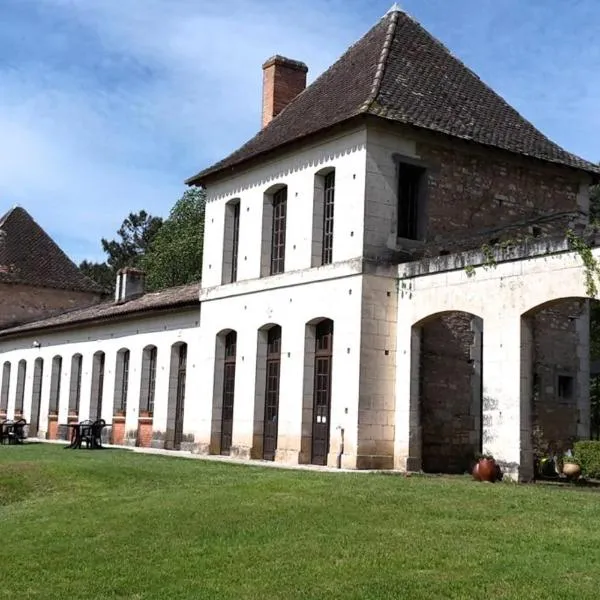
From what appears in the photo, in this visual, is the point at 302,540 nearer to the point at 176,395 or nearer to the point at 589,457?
the point at 589,457

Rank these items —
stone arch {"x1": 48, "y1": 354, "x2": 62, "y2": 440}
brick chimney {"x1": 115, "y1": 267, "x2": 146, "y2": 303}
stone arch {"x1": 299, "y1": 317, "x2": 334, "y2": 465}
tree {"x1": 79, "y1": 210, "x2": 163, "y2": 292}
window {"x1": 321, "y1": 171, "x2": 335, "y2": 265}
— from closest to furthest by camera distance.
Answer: stone arch {"x1": 299, "y1": 317, "x2": 334, "y2": 465}
window {"x1": 321, "y1": 171, "x2": 335, "y2": 265}
brick chimney {"x1": 115, "y1": 267, "x2": 146, "y2": 303}
stone arch {"x1": 48, "y1": 354, "x2": 62, "y2": 440}
tree {"x1": 79, "y1": 210, "x2": 163, "y2": 292}

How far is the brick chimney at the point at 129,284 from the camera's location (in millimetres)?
33406

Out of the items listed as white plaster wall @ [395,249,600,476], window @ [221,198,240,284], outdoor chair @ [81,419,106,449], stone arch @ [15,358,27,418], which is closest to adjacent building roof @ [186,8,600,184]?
window @ [221,198,240,284]

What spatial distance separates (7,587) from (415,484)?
6809mm

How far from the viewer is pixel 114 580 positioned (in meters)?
8.32

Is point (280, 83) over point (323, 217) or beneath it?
over

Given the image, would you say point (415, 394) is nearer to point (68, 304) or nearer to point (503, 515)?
point (503, 515)

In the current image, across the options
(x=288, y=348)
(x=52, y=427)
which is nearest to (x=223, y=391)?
(x=288, y=348)

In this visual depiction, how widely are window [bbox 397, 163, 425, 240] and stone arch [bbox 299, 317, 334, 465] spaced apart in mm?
2575

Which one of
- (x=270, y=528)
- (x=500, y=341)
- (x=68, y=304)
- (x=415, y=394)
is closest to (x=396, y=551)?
(x=270, y=528)

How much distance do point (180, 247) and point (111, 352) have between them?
2100cm

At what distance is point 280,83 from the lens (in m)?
25.2

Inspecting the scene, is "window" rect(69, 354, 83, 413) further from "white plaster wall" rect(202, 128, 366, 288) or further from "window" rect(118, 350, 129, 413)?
"white plaster wall" rect(202, 128, 366, 288)

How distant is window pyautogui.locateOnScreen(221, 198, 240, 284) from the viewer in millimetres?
23047
